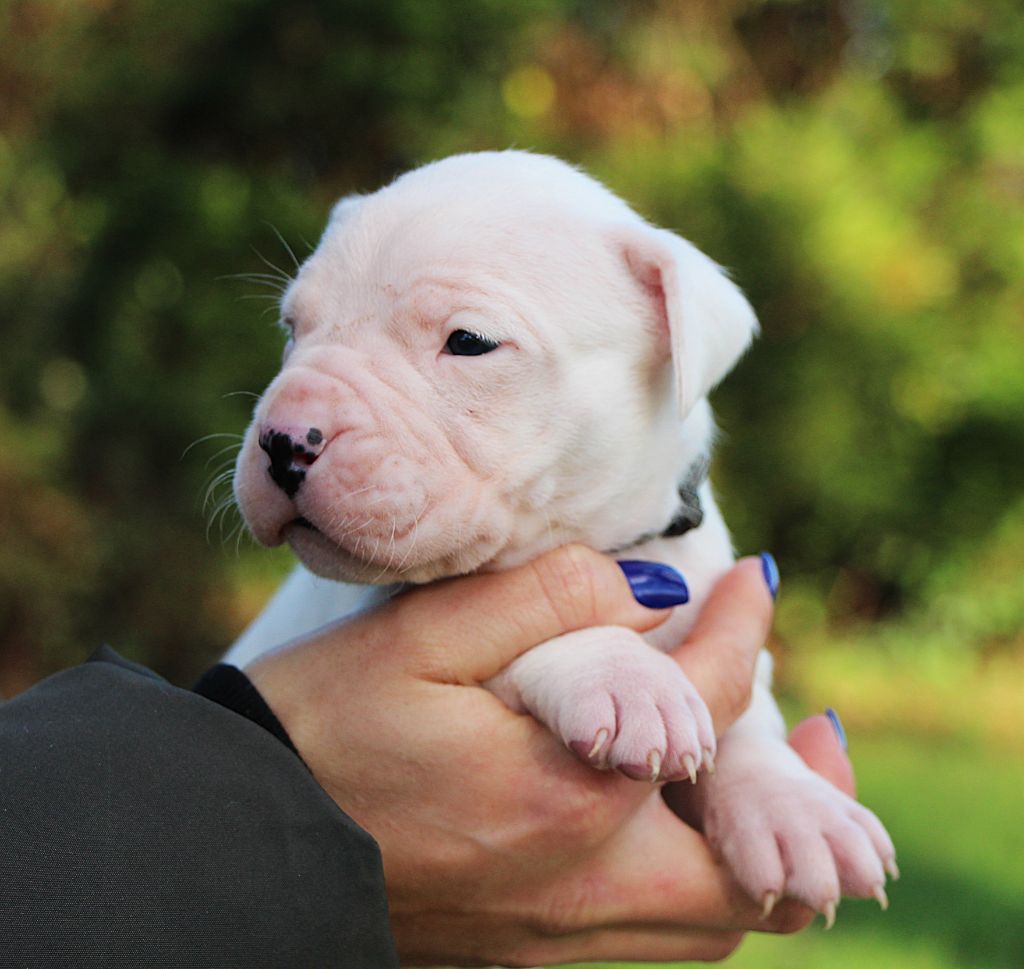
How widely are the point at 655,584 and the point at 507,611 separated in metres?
0.32

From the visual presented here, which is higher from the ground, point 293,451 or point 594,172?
point 293,451

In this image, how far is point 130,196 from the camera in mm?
7660

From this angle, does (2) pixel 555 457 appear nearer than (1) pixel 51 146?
Yes

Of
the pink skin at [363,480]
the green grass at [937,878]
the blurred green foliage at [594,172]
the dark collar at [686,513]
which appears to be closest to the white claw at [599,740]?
the pink skin at [363,480]

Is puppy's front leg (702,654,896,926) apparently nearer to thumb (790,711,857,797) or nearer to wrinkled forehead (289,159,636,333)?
thumb (790,711,857,797)

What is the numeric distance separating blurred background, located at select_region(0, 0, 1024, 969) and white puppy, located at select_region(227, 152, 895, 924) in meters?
2.63

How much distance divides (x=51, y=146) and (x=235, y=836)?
281 inches

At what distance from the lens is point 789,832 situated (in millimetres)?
A: 2287

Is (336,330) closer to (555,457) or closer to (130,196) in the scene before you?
(555,457)

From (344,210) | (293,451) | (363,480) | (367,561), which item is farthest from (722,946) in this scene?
(344,210)

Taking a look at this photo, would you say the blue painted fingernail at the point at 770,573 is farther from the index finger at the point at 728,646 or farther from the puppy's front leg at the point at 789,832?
the puppy's front leg at the point at 789,832

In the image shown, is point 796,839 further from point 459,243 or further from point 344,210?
point 344,210

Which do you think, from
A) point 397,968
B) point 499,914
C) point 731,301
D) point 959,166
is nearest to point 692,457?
point 731,301

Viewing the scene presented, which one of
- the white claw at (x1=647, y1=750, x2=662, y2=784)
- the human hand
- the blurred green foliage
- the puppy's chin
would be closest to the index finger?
the human hand
